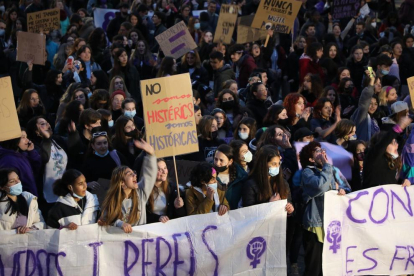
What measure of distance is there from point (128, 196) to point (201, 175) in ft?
2.27

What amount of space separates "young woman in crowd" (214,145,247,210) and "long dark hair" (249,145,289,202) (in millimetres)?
225

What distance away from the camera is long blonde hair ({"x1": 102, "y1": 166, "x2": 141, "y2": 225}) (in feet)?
24.0

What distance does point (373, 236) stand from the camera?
320 inches

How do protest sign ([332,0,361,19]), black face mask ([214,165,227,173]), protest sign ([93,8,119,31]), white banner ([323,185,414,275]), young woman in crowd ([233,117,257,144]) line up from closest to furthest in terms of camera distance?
white banner ([323,185,414,275])
black face mask ([214,165,227,173])
young woman in crowd ([233,117,257,144])
protest sign ([332,0,361,19])
protest sign ([93,8,119,31])

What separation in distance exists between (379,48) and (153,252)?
866cm

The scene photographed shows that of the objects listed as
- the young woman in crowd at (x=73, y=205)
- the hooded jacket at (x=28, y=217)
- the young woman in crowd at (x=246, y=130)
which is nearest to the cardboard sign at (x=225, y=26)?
the young woman in crowd at (x=246, y=130)

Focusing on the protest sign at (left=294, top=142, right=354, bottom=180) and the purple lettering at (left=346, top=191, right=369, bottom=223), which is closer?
the purple lettering at (left=346, top=191, right=369, bottom=223)

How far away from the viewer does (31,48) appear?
1305 centimetres

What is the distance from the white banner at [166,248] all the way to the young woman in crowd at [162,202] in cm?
25

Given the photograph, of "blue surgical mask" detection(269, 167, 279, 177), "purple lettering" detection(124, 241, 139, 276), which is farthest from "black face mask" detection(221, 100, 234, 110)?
"purple lettering" detection(124, 241, 139, 276)

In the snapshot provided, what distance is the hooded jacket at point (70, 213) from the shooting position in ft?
24.2

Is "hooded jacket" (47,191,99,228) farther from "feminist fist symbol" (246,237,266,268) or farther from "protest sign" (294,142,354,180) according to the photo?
"protest sign" (294,142,354,180)

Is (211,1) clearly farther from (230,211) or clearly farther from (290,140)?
(230,211)

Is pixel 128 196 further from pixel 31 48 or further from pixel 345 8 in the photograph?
pixel 345 8
